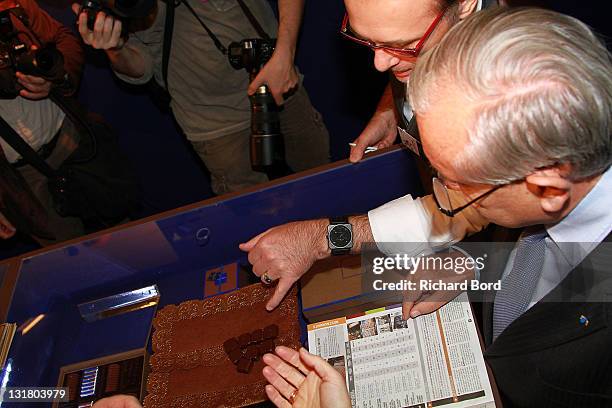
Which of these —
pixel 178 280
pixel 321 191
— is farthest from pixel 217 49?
pixel 178 280

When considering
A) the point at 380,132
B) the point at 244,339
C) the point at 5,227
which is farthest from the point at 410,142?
the point at 5,227

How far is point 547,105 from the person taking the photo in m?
0.83

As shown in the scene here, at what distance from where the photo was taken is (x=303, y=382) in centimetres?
139

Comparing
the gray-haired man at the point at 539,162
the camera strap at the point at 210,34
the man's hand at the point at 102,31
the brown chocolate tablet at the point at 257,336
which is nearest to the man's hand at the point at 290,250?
the brown chocolate tablet at the point at 257,336

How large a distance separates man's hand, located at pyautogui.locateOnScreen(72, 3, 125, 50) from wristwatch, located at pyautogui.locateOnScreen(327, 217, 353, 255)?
3.91ft

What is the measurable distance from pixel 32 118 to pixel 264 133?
3.48ft

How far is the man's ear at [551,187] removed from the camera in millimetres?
900

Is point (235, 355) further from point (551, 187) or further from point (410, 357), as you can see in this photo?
point (551, 187)

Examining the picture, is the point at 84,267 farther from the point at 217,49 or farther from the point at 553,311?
the point at 553,311

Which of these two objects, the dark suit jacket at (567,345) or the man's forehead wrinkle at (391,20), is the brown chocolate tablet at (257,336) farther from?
the man's forehead wrinkle at (391,20)

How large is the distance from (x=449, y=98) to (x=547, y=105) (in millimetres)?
181

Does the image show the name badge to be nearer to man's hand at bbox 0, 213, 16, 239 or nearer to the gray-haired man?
the gray-haired man

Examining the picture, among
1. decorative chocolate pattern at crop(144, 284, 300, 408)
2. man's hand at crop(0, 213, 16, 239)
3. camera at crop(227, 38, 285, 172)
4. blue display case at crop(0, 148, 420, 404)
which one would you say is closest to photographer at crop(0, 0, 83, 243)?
man's hand at crop(0, 213, 16, 239)

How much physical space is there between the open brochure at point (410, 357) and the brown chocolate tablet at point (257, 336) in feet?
0.60
